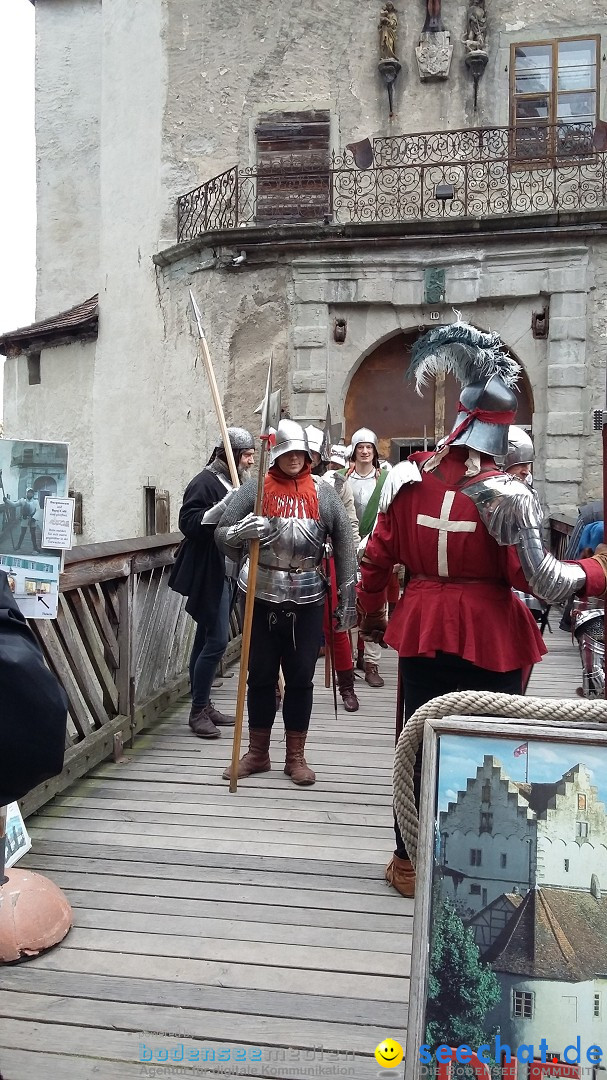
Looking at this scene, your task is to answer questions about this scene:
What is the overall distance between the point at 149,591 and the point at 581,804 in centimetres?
403

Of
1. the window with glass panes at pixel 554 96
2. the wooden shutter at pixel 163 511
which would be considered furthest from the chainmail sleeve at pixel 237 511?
the window with glass panes at pixel 554 96

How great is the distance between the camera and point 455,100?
11.4m

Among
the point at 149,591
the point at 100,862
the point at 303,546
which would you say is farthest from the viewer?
the point at 149,591

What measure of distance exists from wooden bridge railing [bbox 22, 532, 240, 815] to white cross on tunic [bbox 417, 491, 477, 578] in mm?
1878

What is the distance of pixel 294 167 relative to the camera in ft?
38.6

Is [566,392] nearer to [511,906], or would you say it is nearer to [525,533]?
[525,533]

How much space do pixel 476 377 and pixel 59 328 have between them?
41.1 feet

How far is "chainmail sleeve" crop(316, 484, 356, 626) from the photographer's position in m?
4.36

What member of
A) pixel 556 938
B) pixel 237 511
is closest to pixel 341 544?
pixel 237 511

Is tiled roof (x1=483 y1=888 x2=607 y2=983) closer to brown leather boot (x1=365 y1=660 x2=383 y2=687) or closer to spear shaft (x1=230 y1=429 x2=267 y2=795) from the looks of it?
spear shaft (x1=230 y1=429 x2=267 y2=795)

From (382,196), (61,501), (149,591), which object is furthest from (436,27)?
(61,501)

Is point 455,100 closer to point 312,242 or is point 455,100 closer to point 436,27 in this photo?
point 436,27

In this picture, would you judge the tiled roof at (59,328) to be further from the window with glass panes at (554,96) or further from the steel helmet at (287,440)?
the steel helmet at (287,440)

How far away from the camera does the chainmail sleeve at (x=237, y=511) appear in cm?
436
